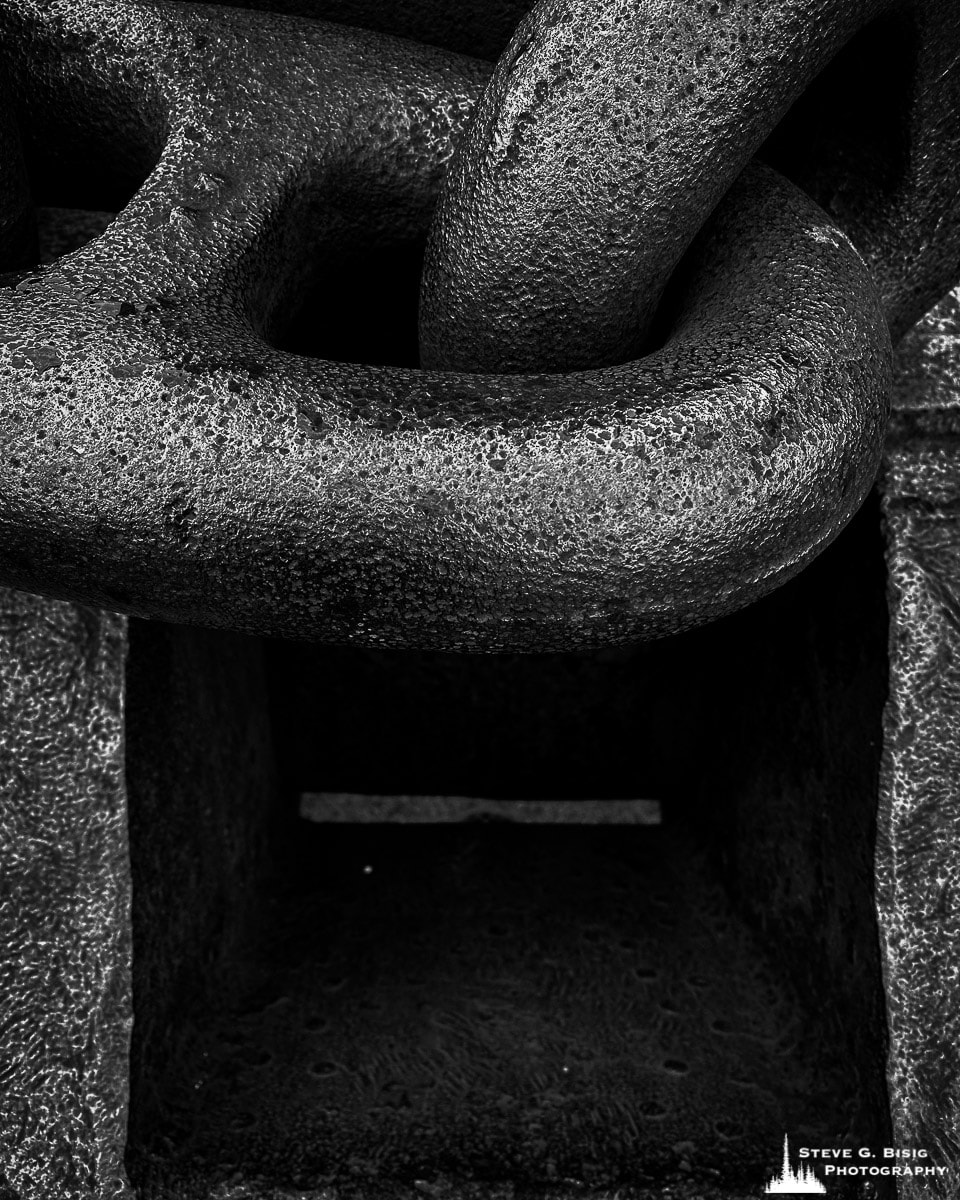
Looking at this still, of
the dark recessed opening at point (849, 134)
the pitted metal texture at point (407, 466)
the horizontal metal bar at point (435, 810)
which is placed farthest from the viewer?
the horizontal metal bar at point (435, 810)

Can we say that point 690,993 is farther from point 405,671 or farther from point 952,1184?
point 405,671

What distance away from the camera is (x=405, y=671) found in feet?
3.26

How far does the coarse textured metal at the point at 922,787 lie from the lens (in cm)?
68

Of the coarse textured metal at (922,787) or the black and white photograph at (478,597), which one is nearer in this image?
the black and white photograph at (478,597)

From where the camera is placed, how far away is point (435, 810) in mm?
1126

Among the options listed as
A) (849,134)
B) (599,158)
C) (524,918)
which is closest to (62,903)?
(524,918)

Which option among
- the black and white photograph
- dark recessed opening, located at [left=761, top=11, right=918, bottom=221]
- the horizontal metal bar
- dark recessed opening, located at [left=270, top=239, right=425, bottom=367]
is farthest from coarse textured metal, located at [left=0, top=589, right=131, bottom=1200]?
dark recessed opening, located at [left=761, top=11, right=918, bottom=221]

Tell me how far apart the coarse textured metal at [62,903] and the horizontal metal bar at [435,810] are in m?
0.41

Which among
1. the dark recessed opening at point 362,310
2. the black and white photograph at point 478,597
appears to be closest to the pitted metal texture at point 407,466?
the black and white photograph at point 478,597

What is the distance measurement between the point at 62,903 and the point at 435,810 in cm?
48

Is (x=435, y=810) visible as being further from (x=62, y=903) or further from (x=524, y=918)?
(x=62, y=903)

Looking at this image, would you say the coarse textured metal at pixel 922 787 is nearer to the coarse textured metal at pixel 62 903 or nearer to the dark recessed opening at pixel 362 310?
the dark recessed opening at pixel 362 310

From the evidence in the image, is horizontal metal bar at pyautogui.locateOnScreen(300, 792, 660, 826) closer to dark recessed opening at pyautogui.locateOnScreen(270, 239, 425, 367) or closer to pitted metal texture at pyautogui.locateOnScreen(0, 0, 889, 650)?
dark recessed opening at pyautogui.locateOnScreen(270, 239, 425, 367)

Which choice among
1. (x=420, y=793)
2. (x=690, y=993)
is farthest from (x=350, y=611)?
(x=420, y=793)
